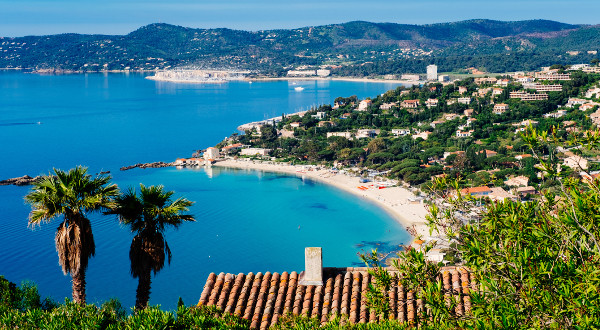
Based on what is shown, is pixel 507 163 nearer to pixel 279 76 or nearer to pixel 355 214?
pixel 355 214

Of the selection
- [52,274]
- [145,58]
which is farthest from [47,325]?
[145,58]

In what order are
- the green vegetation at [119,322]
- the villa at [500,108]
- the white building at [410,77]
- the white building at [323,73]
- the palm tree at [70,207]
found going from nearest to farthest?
the green vegetation at [119,322] < the palm tree at [70,207] < the villa at [500,108] < the white building at [410,77] < the white building at [323,73]

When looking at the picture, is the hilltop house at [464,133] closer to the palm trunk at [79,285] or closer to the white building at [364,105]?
the white building at [364,105]

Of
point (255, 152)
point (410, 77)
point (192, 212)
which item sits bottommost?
point (192, 212)

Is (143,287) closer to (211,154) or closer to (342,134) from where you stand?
(211,154)

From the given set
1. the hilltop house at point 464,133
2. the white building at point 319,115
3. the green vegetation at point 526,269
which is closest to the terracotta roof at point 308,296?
the green vegetation at point 526,269

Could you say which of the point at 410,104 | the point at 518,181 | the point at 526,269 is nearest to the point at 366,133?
the point at 410,104
